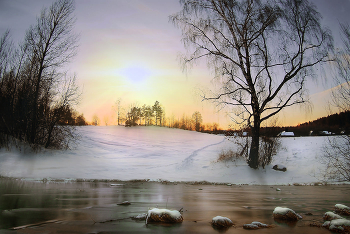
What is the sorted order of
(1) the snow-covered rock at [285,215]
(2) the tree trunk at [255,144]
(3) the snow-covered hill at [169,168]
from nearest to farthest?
(1) the snow-covered rock at [285,215] → (3) the snow-covered hill at [169,168] → (2) the tree trunk at [255,144]

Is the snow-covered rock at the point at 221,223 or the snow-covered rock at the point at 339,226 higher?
the snow-covered rock at the point at 339,226

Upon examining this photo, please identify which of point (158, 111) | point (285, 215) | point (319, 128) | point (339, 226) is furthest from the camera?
point (158, 111)

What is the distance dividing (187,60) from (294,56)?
21.3 ft

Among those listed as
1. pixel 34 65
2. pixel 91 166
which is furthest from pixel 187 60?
pixel 34 65

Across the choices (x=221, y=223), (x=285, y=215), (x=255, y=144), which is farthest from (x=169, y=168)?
(x=221, y=223)

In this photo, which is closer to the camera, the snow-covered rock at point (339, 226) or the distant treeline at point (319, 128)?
the snow-covered rock at point (339, 226)

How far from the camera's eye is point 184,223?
11.8 feet

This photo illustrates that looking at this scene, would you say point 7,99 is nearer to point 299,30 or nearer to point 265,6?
point 265,6

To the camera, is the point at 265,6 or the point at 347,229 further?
the point at 265,6

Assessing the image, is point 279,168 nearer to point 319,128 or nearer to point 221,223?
point 221,223

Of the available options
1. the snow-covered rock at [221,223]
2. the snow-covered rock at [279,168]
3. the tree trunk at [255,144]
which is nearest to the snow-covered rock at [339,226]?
the snow-covered rock at [221,223]

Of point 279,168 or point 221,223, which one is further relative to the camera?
point 279,168

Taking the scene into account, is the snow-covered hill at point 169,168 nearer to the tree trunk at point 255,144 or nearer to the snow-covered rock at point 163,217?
the tree trunk at point 255,144

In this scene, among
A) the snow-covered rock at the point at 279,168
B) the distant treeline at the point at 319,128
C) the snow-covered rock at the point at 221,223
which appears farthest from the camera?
the distant treeline at the point at 319,128
